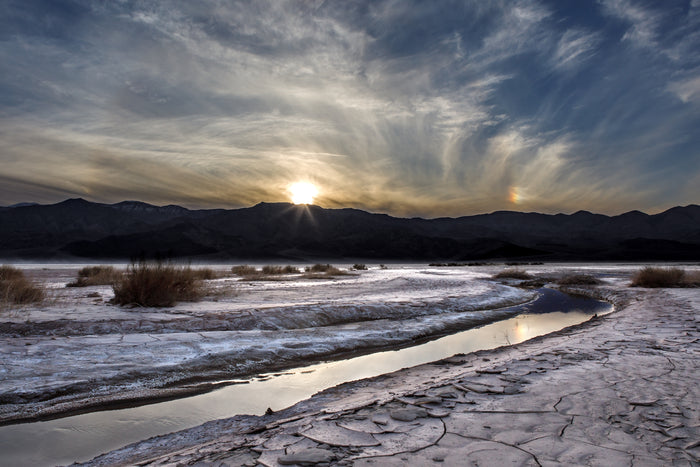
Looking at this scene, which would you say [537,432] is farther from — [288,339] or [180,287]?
[180,287]

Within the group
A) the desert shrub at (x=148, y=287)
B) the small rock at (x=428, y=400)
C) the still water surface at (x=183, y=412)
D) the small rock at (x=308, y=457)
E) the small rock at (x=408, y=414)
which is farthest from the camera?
the desert shrub at (x=148, y=287)

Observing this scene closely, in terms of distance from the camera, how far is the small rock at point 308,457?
93.5 inches

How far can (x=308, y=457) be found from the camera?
2.43 m

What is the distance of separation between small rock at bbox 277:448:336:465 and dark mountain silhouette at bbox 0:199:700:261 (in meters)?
69.2

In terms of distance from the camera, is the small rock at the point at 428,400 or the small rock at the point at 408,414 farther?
the small rock at the point at 428,400

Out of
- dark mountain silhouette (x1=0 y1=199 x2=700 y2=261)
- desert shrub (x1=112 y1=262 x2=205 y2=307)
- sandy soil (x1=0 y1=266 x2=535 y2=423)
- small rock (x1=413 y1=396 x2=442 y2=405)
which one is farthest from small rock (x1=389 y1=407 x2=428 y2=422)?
dark mountain silhouette (x1=0 y1=199 x2=700 y2=261)

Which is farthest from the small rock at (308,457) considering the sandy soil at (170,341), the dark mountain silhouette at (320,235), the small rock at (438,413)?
the dark mountain silhouette at (320,235)

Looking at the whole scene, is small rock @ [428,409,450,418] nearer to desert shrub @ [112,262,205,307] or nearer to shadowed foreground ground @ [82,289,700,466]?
shadowed foreground ground @ [82,289,700,466]

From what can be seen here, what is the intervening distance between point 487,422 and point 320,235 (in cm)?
10057

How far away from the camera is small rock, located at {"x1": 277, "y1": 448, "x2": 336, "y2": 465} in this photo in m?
2.38

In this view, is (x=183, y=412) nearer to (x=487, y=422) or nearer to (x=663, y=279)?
(x=487, y=422)

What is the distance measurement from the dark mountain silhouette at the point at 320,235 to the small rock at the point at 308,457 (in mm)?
69232

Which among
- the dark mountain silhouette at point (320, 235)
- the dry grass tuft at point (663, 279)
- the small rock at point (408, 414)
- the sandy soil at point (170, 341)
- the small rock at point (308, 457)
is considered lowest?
the sandy soil at point (170, 341)

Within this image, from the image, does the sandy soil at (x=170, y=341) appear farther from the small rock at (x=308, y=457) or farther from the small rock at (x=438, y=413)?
the small rock at (x=438, y=413)
